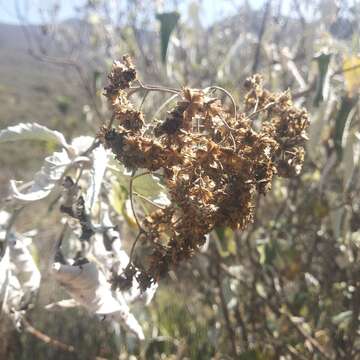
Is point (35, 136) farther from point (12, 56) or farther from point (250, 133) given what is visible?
point (12, 56)

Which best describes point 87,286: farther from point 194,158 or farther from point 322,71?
point 322,71

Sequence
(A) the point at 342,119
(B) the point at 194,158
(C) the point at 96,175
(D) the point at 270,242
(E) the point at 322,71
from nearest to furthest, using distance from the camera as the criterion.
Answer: (B) the point at 194,158
(C) the point at 96,175
(E) the point at 322,71
(A) the point at 342,119
(D) the point at 270,242

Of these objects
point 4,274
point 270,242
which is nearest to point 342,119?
point 270,242

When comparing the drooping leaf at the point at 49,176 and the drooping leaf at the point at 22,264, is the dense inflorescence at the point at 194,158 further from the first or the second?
the drooping leaf at the point at 22,264

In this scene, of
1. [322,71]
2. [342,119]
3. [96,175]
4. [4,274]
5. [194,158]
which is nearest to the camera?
[194,158]

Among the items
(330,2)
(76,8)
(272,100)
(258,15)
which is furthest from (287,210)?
(76,8)

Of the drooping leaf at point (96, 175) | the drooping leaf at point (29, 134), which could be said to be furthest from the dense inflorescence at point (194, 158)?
the drooping leaf at point (29, 134)

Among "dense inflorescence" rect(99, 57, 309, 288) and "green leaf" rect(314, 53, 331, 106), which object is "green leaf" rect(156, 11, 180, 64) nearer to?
"green leaf" rect(314, 53, 331, 106)

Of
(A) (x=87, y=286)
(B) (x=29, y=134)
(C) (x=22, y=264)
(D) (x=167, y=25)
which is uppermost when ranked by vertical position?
(D) (x=167, y=25)
